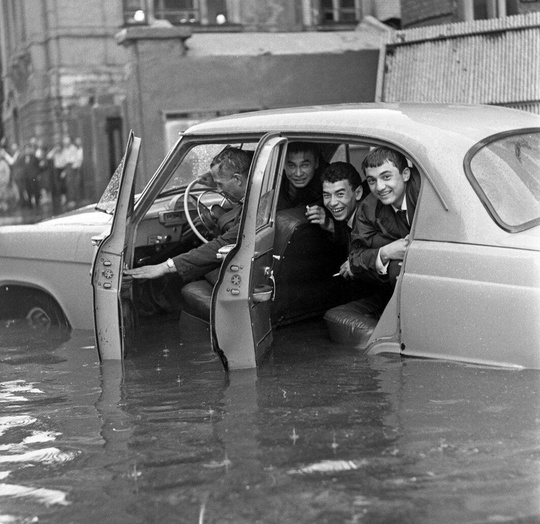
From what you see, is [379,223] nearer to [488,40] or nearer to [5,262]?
[5,262]

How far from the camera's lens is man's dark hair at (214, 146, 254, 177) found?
250 inches

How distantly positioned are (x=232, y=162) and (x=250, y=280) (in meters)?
1.34

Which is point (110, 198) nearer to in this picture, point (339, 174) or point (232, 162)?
point (232, 162)

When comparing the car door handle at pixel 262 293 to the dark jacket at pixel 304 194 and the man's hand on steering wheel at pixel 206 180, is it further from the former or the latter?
the man's hand on steering wheel at pixel 206 180

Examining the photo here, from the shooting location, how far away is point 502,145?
501 cm

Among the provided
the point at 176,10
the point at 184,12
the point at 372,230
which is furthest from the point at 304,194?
the point at 176,10

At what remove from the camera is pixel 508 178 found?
4.84m

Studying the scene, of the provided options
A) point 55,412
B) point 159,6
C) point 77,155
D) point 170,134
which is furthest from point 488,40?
point 77,155

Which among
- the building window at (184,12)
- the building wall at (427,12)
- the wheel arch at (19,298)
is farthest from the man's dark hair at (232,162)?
the building window at (184,12)

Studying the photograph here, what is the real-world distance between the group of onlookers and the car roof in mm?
23009

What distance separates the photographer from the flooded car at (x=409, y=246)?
4621 mm

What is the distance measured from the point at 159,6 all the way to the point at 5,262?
18096 millimetres

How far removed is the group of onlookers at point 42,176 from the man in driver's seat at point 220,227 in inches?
873

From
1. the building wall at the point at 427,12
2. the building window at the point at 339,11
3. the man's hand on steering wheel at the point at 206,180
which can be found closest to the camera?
the man's hand on steering wheel at the point at 206,180
